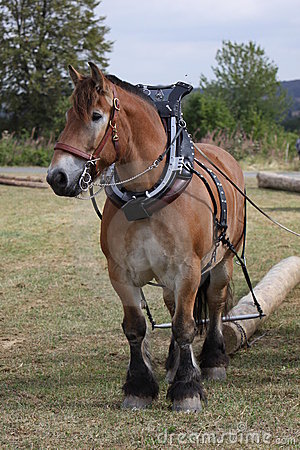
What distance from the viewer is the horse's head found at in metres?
3.40

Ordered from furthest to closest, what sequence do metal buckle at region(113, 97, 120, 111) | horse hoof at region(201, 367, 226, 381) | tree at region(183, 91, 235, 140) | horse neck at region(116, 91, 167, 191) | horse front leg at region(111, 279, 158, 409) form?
1. tree at region(183, 91, 235, 140)
2. horse hoof at region(201, 367, 226, 381)
3. horse front leg at region(111, 279, 158, 409)
4. horse neck at region(116, 91, 167, 191)
5. metal buckle at region(113, 97, 120, 111)

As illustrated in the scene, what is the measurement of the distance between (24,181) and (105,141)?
13.9 meters

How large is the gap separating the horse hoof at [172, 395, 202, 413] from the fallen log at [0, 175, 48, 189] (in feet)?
42.1

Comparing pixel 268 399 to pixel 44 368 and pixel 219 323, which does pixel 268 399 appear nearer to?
pixel 219 323

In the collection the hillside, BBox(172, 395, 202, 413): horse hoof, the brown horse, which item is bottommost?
BBox(172, 395, 202, 413): horse hoof

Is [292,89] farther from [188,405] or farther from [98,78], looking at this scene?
[98,78]

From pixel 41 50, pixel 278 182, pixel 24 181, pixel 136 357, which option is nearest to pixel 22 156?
pixel 24 181

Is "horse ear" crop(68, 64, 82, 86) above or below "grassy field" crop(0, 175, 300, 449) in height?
above

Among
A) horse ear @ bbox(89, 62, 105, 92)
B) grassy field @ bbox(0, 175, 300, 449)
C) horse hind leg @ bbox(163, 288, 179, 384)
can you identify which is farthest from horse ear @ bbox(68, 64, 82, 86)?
grassy field @ bbox(0, 175, 300, 449)

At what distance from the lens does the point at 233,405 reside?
3.95 meters

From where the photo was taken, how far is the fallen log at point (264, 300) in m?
5.23

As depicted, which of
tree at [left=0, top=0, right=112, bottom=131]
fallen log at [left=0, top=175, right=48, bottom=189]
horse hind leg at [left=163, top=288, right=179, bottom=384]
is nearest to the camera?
horse hind leg at [left=163, top=288, right=179, bottom=384]

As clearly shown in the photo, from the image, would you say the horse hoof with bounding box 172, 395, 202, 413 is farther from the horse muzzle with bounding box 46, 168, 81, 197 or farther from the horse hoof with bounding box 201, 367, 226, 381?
the horse muzzle with bounding box 46, 168, 81, 197

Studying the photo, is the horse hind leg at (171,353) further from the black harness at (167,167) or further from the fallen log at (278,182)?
the fallen log at (278,182)
